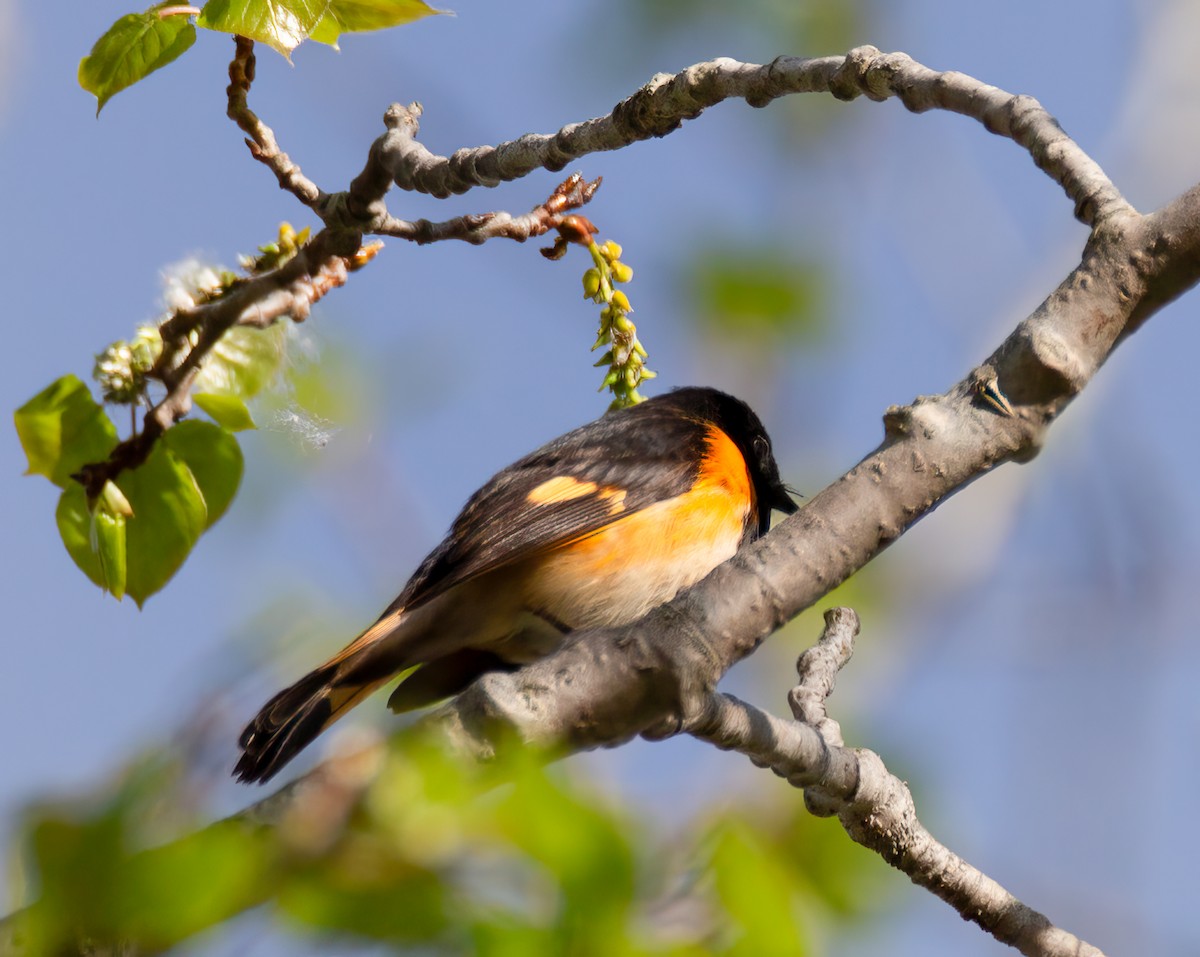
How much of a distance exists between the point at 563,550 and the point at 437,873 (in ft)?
10.2

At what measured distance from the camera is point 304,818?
96cm

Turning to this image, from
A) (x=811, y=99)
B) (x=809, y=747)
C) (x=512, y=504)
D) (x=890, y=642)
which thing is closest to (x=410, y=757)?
(x=809, y=747)

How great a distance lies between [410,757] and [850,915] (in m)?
0.59

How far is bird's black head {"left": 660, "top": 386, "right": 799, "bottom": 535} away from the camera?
4.59 metres

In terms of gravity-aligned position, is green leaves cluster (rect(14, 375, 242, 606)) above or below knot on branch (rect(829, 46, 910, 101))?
below

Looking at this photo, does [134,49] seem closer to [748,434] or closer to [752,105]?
[752,105]

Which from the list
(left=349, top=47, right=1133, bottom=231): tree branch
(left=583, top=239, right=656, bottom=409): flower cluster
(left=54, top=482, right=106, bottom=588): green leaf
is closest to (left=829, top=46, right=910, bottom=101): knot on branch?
(left=349, top=47, right=1133, bottom=231): tree branch

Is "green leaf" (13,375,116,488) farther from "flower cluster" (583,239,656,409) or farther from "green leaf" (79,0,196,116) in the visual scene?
"flower cluster" (583,239,656,409)

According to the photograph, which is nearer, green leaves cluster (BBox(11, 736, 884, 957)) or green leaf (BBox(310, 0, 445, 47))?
green leaves cluster (BBox(11, 736, 884, 957))

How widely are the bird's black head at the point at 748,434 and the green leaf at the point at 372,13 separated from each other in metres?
2.58

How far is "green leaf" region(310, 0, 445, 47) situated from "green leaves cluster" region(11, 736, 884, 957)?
157cm

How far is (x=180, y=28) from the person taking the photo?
2.23m

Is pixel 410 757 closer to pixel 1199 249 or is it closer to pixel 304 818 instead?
pixel 304 818

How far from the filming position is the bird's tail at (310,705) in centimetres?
306
